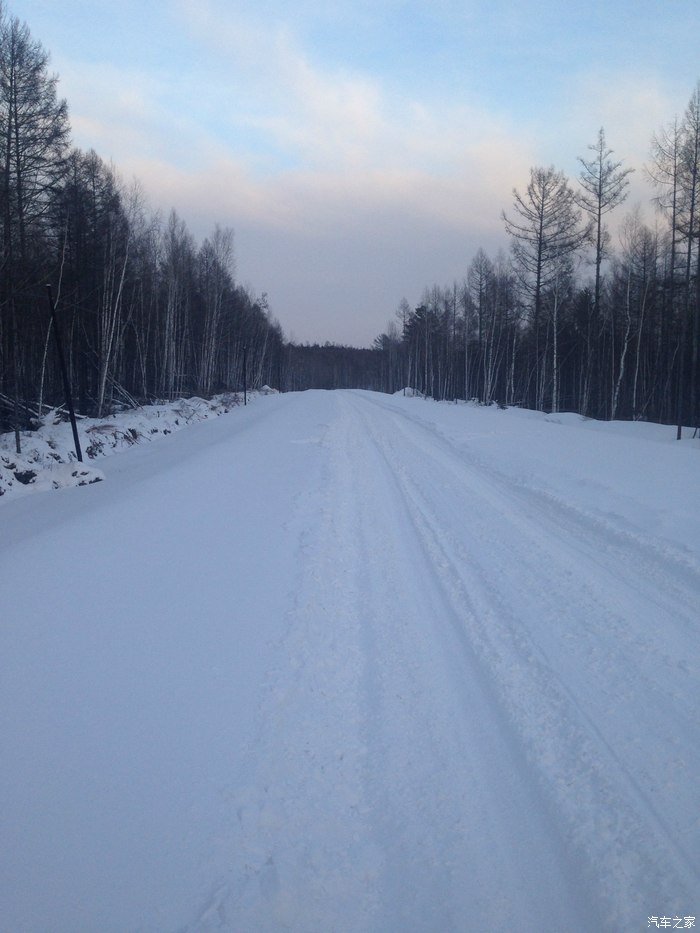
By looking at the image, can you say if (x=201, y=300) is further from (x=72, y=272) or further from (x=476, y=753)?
(x=476, y=753)

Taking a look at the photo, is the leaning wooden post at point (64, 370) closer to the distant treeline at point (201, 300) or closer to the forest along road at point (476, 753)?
the distant treeline at point (201, 300)

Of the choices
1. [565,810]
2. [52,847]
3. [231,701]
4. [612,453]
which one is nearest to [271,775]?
[231,701]

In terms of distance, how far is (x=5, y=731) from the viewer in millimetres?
3885

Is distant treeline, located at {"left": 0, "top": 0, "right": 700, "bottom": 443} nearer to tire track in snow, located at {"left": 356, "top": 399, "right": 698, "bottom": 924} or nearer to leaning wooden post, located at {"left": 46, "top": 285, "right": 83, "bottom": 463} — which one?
leaning wooden post, located at {"left": 46, "top": 285, "right": 83, "bottom": 463}

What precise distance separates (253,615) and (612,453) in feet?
37.2

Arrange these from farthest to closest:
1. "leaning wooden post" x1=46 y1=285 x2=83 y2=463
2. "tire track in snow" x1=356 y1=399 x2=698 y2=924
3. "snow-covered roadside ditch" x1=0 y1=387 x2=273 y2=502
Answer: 1. "leaning wooden post" x1=46 y1=285 x2=83 y2=463
2. "snow-covered roadside ditch" x1=0 y1=387 x2=273 y2=502
3. "tire track in snow" x1=356 y1=399 x2=698 y2=924

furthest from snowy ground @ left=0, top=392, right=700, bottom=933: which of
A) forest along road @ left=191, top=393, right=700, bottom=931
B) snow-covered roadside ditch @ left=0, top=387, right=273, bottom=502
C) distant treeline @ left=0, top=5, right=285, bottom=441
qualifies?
distant treeline @ left=0, top=5, right=285, bottom=441

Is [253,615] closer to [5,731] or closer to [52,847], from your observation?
[5,731]

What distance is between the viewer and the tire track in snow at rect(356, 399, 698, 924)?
2855 mm

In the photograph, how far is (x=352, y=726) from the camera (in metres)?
3.92

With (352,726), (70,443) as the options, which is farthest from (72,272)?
(352,726)

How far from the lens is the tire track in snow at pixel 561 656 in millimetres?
2855

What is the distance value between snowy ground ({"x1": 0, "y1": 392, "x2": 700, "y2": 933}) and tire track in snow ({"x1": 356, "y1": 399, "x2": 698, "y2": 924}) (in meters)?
0.02

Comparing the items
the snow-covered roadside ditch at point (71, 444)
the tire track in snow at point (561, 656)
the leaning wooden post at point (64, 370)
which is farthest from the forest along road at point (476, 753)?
the leaning wooden post at point (64, 370)
